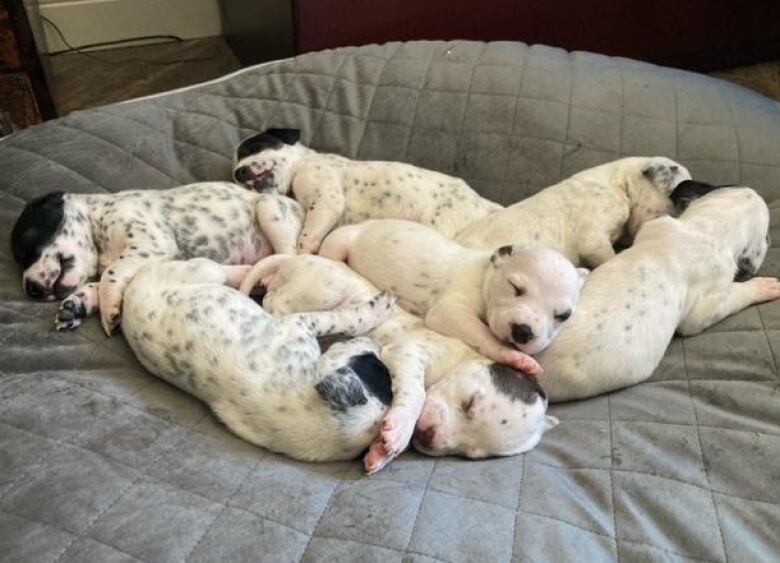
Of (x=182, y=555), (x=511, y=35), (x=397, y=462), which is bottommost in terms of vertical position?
(x=397, y=462)

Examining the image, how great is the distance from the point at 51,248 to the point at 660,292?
6.26ft

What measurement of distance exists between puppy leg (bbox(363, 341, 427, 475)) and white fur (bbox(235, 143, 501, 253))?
2.62ft

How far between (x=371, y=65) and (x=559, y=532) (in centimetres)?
233

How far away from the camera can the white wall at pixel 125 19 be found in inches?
215

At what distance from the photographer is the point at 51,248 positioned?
2.45 m

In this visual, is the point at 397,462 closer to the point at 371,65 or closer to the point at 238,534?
the point at 238,534

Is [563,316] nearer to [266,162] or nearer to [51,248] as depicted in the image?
[266,162]

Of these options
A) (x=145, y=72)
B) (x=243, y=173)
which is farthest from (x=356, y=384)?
(x=145, y=72)

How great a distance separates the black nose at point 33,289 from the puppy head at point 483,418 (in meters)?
1.27

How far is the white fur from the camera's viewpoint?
2893 millimetres

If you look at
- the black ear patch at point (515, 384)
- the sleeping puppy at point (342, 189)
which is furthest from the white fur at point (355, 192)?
the black ear patch at point (515, 384)

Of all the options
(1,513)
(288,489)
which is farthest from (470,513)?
(1,513)

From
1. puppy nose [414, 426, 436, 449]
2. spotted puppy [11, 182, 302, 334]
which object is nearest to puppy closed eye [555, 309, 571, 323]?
puppy nose [414, 426, 436, 449]

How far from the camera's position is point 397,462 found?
1991 millimetres
